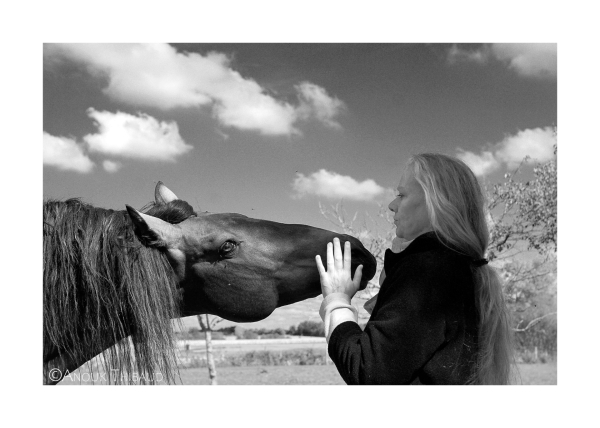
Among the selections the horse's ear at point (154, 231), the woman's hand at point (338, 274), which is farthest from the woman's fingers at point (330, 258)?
the horse's ear at point (154, 231)

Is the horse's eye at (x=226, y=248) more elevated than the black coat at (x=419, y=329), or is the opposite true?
the horse's eye at (x=226, y=248)

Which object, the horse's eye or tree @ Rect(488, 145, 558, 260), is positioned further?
tree @ Rect(488, 145, 558, 260)

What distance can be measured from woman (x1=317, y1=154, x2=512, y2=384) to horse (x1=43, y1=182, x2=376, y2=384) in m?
0.30

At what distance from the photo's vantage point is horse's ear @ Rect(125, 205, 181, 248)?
1860mm

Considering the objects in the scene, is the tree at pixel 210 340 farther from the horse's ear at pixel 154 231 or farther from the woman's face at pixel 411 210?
the woman's face at pixel 411 210

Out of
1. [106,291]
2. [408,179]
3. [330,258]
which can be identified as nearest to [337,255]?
[330,258]

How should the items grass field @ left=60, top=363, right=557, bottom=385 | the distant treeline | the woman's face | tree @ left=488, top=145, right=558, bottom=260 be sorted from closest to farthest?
the woman's face
tree @ left=488, top=145, right=558, bottom=260
grass field @ left=60, top=363, right=557, bottom=385
the distant treeline

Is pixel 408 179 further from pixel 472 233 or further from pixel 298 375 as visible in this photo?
pixel 298 375

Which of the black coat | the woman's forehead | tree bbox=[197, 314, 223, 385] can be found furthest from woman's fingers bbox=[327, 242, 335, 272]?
tree bbox=[197, 314, 223, 385]

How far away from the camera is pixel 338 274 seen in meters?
1.79

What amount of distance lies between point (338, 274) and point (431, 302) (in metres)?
0.37

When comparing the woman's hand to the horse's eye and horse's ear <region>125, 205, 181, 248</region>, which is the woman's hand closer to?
the horse's eye

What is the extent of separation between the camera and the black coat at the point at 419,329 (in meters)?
1.50
